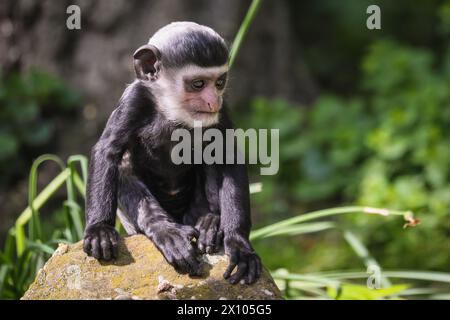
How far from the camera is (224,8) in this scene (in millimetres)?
8781

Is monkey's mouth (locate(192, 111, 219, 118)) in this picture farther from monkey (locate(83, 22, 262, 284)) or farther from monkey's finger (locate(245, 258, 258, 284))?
monkey's finger (locate(245, 258, 258, 284))

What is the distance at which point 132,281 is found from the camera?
359 cm

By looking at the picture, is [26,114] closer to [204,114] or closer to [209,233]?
[204,114]

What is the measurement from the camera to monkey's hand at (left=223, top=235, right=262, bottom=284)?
3668 mm

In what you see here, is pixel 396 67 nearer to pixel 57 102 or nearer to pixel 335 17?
pixel 335 17

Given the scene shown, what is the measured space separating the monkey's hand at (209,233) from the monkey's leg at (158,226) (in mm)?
51

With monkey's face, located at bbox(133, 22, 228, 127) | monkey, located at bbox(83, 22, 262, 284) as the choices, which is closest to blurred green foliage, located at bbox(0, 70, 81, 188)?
monkey, located at bbox(83, 22, 262, 284)

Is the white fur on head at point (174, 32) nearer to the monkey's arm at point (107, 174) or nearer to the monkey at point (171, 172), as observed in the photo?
the monkey at point (171, 172)

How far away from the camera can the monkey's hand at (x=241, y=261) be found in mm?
3668

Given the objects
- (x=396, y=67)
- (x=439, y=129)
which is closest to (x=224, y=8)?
(x=396, y=67)

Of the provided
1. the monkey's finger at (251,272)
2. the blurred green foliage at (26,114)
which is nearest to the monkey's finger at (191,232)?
the monkey's finger at (251,272)

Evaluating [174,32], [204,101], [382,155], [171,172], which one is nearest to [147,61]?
[174,32]

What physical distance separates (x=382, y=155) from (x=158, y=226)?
4.64 m
